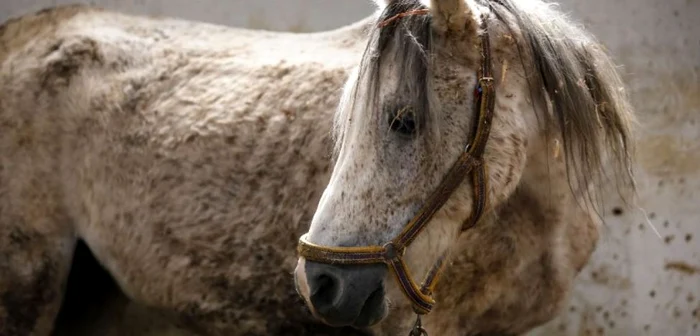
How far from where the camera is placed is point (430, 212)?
2.09m

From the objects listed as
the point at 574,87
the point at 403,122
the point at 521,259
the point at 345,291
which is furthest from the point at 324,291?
the point at 574,87

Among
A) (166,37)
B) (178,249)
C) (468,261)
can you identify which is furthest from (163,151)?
(468,261)

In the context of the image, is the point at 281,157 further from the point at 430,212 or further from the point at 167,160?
the point at 430,212

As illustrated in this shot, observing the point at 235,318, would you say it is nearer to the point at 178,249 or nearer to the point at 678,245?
the point at 178,249

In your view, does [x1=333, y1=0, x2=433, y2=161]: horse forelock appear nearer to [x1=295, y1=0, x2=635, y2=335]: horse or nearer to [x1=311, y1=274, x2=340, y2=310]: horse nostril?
[x1=295, y1=0, x2=635, y2=335]: horse

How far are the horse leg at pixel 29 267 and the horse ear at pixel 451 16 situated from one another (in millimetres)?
1800

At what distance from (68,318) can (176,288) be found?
Answer: 34.2 inches

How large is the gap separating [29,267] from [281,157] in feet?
3.68

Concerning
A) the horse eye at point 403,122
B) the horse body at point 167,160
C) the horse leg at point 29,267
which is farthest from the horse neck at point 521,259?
the horse leg at point 29,267

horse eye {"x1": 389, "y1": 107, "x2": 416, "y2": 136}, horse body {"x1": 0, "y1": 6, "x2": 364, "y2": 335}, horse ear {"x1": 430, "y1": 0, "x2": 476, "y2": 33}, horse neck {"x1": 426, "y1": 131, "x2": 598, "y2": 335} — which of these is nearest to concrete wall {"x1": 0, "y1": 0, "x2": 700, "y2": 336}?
horse neck {"x1": 426, "y1": 131, "x2": 598, "y2": 335}

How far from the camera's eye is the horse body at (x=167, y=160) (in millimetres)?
2854

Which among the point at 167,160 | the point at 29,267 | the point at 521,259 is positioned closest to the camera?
the point at 521,259

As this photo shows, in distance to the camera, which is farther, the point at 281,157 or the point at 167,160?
the point at 167,160

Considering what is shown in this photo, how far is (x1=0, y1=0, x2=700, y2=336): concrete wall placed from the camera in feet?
11.9
